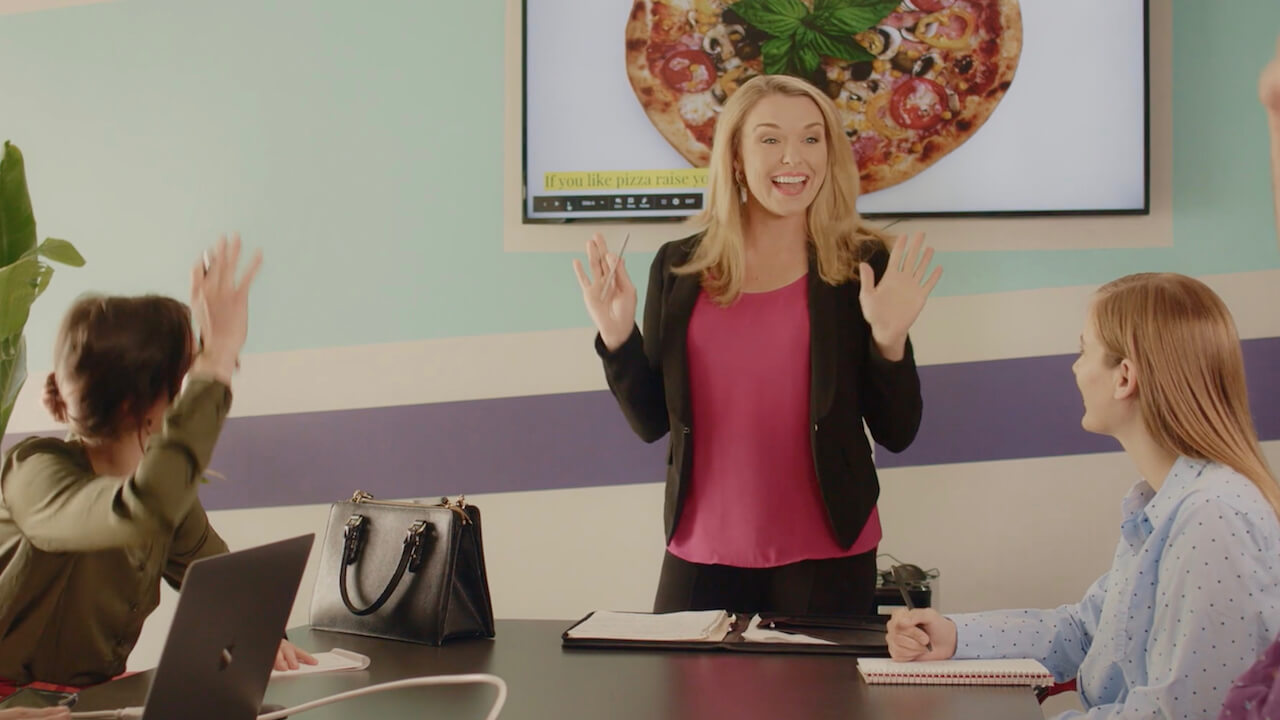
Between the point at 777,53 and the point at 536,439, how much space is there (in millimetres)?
1251

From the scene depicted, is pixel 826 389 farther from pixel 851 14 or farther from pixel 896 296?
pixel 851 14

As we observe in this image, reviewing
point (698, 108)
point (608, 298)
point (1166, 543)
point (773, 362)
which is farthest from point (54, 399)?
point (698, 108)

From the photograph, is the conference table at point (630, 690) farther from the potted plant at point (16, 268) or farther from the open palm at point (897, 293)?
the open palm at point (897, 293)

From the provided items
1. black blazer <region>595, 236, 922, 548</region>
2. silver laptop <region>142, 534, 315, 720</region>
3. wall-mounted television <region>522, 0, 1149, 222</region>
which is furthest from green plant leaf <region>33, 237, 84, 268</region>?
wall-mounted television <region>522, 0, 1149, 222</region>

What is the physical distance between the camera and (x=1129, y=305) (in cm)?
157

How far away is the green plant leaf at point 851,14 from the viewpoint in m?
2.99

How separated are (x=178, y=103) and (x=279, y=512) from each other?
128cm

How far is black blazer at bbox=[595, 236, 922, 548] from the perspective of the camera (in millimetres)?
2094

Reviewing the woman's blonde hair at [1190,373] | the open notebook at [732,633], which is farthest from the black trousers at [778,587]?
the woman's blonde hair at [1190,373]

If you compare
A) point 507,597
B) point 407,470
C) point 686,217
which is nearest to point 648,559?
point 507,597

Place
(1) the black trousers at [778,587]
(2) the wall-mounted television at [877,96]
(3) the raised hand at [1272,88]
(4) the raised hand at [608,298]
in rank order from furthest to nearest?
(2) the wall-mounted television at [877,96] → (4) the raised hand at [608,298] → (1) the black trousers at [778,587] → (3) the raised hand at [1272,88]

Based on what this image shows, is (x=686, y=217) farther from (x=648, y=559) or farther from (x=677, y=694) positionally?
(x=677, y=694)

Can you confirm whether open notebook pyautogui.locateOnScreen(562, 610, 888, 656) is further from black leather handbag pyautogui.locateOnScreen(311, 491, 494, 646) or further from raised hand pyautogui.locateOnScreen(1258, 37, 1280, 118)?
raised hand pyautogui.locateOnScreen(1258, 37, 1280, 118)

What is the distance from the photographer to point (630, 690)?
1409 millimetres
